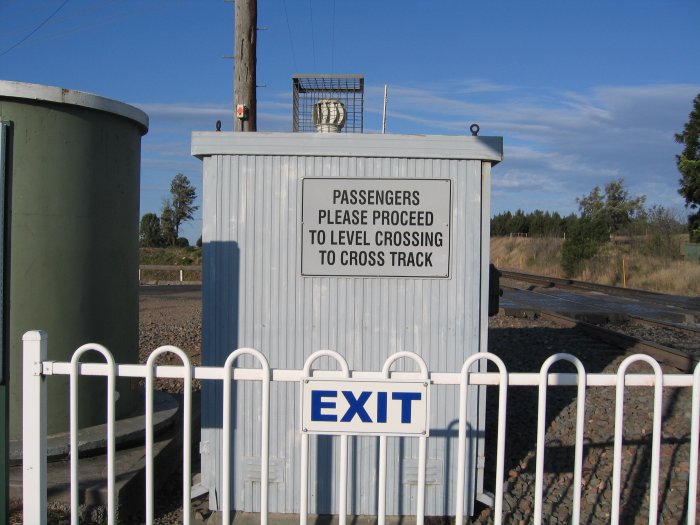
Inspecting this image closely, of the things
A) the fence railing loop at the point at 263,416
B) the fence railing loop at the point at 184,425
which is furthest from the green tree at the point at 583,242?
the fence railing loop at the point at 184,425

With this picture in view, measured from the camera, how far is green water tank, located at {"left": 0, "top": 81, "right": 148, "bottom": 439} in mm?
5051

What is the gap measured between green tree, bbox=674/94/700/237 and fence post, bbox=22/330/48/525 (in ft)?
148

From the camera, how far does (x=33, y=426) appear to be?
11.2 ft

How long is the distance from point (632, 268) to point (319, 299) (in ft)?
111

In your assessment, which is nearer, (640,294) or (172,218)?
(640,294)

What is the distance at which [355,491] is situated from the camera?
4555 mm

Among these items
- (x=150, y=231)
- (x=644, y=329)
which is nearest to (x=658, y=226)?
(x=644, y=329)

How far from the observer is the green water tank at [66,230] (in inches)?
199

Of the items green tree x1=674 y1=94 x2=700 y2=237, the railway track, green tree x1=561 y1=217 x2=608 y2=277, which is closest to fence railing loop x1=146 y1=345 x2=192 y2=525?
the railway track

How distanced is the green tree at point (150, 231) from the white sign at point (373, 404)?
6736 centimetres

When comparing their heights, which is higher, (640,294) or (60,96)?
(60,96)

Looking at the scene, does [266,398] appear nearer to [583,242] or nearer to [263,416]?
[263,416]

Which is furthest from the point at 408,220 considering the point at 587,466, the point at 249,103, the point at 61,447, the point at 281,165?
the point at 249,103

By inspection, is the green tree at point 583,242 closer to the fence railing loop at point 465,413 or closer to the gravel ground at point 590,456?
the gravel ground at point 590,456
